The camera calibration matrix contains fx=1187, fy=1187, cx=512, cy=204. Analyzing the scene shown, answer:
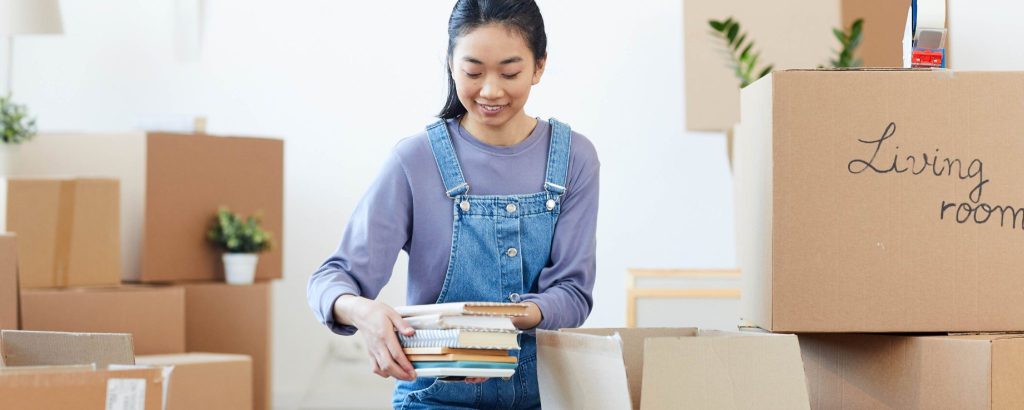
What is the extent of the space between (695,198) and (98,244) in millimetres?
1961

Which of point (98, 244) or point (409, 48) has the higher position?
point (409, 48)

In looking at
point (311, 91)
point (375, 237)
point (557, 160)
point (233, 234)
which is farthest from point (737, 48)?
point (375, 237)

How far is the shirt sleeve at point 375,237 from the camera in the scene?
133 centimetres

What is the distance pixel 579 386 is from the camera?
1092 millimetres

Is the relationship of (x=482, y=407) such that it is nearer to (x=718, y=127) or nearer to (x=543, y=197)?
(x=543, y=197)

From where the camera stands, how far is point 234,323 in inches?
131

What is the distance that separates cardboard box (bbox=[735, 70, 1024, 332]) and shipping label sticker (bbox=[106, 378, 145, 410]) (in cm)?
62

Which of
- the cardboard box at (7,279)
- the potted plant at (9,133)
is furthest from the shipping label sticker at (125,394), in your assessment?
the potted plant at (9,133)

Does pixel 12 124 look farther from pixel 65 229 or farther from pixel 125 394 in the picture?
pixel 125 394

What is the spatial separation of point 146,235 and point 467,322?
2.29m

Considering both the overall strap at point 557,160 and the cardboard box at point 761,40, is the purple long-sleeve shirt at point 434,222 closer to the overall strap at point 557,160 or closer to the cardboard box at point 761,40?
the overall strap at point 557,160

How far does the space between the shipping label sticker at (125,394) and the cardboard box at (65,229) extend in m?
2.05

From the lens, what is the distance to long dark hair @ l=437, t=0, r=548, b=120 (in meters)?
1.31

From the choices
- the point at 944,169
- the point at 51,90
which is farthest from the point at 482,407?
the point at 51,90
